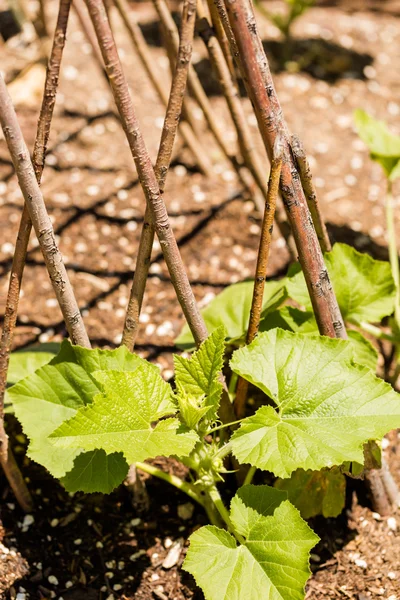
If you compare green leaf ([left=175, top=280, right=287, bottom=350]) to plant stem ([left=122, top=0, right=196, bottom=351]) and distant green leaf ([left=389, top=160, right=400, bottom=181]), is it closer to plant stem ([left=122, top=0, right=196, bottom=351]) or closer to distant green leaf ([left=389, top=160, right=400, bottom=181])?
plant stem ([left=122, top=0, right=196, bottom=351])

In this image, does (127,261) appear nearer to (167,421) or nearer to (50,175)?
(50,175)

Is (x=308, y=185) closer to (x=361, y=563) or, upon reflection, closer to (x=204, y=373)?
(x=204, y=373)

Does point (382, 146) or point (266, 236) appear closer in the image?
point (266, 236)

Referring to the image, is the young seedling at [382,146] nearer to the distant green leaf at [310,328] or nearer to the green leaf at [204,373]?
the distant green leaf at [310,328]

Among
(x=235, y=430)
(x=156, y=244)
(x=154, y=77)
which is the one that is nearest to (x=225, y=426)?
(x=235, y=430)

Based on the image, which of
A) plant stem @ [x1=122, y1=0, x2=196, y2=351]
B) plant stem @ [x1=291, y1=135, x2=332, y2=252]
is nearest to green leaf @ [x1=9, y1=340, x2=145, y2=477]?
plant stem @ [x1=122, y1=0, x2=196, y2=351]

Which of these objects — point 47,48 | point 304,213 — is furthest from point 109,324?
point 47,48

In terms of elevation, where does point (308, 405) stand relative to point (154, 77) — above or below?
below
